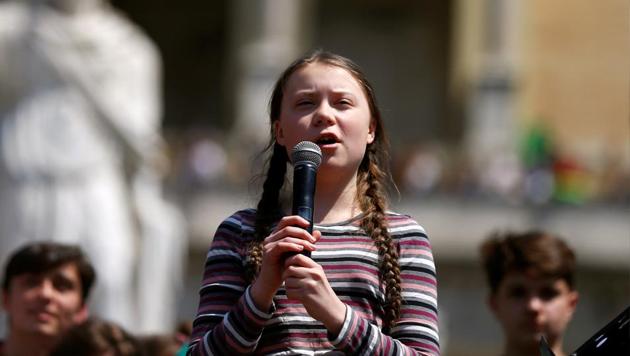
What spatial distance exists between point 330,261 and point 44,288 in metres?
2.34

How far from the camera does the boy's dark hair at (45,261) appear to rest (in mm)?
6750

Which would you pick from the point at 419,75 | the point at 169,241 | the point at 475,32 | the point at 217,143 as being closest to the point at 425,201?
the point at 217,143

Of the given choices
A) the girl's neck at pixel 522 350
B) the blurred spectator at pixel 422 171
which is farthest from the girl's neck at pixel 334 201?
the blurred spectator at pixel 422 171

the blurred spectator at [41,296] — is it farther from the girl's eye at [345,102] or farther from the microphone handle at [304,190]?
the microphone handle at [304,190]

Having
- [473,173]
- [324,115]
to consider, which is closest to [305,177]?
[324,115]

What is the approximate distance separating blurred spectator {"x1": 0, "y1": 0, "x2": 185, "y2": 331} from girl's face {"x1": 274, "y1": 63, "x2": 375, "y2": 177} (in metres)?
5.93

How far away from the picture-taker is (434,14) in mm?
41562

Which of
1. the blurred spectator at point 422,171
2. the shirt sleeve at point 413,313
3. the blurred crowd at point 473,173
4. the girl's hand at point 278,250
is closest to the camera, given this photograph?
the girl's hand at point 278,250

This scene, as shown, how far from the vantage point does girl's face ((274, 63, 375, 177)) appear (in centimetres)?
471

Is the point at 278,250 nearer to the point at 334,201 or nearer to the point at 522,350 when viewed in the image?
the point at 334,201

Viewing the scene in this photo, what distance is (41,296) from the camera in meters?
6.72

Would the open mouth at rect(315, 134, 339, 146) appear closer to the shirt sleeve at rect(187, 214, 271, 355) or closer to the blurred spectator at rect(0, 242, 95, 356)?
the shirt sleeve at rect(187, 214, 271, 355)

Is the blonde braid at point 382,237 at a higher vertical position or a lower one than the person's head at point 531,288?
higher

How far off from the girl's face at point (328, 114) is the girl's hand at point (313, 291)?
0.42 metres
